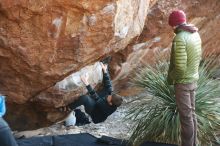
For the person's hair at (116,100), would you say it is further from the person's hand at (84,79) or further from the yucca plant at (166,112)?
the person's hand at (84,79)

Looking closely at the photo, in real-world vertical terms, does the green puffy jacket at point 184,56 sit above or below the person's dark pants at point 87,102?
above

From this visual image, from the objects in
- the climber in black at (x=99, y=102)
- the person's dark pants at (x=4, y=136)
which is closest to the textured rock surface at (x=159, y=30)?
the climber in black at (x=99, y=102)

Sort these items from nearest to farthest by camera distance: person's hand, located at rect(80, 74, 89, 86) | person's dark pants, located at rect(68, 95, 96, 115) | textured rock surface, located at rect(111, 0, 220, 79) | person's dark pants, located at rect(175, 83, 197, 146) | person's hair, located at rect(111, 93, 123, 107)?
person's dark pants, located at rect(175, 83, 197, 146), person's hair, located at rect(111, 93, 123, 107), person's hand, located at rect(80, 74, 89, 86), person's dark pants, located at rect(68, 95, 96, 115), textured rock surface, located at rect(111, 0, 220, 79)

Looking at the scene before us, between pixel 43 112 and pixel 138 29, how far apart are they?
90.4 inches

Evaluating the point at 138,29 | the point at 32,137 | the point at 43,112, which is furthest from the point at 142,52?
the point at 32,137

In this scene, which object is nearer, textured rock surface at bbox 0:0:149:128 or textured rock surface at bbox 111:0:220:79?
textured rock surface at bbox 0:0:149:128

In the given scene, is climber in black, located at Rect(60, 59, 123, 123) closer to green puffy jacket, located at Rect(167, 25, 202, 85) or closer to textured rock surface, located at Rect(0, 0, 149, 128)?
textured rock surface, located at Rect(0, 0, 149, 128)

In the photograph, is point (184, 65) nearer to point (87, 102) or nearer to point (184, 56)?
point (184, 56)

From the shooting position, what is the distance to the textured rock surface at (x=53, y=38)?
19.6 ft

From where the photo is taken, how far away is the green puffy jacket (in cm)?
559

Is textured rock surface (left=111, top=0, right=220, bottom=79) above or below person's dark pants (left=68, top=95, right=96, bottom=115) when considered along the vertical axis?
above

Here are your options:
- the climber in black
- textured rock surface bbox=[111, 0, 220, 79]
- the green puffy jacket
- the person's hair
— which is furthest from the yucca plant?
textured rock surface bbox=[111, 0, 220, 79]

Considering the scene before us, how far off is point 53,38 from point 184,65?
6.23 feet

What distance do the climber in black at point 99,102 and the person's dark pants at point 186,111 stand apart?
5.41 feet
